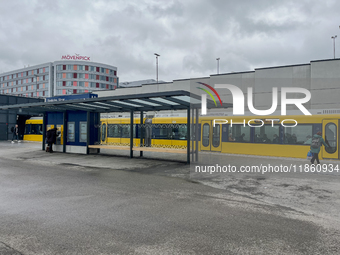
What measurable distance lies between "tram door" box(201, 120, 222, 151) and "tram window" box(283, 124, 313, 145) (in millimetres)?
3947

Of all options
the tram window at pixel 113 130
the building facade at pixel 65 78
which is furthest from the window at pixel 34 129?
the building facade at pixel 65 78

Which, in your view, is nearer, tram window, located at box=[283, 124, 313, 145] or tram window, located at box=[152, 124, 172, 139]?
tram window, located at box=[283, 124, 313, 145]

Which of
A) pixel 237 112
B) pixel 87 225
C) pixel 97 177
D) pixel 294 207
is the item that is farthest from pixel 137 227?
pixel 237 112

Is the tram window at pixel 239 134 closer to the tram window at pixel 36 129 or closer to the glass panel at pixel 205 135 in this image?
the glass panel at pixel 205 135

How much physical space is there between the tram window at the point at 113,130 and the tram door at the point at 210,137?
7.69 m

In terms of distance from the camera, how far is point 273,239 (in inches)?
157

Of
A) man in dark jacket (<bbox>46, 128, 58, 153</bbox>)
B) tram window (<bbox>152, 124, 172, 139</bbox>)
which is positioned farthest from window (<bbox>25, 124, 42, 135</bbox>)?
tram window (<bbox>152, 124, 172, 139</bbox>)

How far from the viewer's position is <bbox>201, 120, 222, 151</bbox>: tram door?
1665cm

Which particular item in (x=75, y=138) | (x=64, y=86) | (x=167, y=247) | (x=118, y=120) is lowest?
(x=167, y=247)

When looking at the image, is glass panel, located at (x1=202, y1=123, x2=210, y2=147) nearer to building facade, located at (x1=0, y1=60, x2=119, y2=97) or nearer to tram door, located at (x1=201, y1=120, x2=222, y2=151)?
tram door, located at (x1=201, y1=120, x2=222, y2=151)

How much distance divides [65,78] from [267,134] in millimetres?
72165

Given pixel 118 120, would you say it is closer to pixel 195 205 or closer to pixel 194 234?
pixel 195 205

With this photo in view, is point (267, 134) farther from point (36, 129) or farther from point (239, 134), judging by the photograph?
point (36, 129)

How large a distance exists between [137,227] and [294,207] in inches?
137
